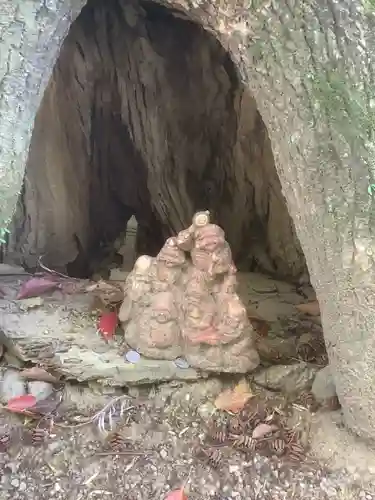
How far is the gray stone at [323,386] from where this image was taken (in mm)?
1312

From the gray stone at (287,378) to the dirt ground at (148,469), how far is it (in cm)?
15

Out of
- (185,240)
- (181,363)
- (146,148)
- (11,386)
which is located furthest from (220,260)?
(146,148)

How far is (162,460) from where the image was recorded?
1.22 meters

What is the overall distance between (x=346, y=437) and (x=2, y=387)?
2.14 ft

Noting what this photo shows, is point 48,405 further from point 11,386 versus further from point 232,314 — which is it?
point 232,314

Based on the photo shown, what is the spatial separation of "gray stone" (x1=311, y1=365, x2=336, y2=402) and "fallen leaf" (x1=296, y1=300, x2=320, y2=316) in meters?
0.27

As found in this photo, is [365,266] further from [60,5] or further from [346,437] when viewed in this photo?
[60,5]

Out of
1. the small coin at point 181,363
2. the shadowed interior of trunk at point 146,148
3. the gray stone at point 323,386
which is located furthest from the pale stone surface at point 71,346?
the shadowed interior of trunk at point 146,148

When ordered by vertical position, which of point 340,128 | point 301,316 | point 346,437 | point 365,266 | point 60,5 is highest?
point 60,5

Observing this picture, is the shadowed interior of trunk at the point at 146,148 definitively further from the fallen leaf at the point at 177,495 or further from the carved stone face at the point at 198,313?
the fallen leaf at the point at 177,495

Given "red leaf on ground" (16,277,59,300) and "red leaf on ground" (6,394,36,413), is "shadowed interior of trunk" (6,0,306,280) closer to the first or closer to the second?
"red leaf on ground" (16,277,59,300)

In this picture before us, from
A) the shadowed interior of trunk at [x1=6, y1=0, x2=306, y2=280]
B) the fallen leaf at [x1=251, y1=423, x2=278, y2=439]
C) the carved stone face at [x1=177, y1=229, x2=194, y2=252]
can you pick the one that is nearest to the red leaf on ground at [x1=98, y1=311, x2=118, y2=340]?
the carved stone face at [x1=177, y1=229, x2=194, y2=252]

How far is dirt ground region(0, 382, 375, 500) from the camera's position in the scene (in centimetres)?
116

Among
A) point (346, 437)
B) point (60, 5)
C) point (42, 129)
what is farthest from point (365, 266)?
point (42, 129)
